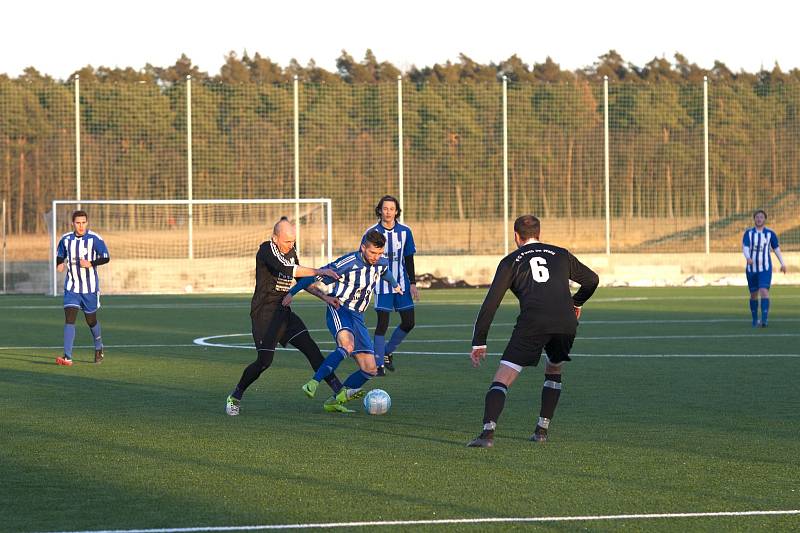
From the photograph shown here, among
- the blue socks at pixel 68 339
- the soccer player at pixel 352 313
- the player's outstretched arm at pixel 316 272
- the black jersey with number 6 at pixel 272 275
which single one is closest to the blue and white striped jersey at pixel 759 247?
the blue socks at pixel 68 339

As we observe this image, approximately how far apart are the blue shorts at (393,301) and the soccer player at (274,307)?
362 centimetres

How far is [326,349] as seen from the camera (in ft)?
59.6

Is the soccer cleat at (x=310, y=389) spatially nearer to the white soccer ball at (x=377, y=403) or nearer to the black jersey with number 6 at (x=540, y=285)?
the white soccer ball at (x=377, y=403)

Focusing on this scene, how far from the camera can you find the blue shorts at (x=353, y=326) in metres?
11.3

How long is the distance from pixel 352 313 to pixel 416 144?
2951 centimetres

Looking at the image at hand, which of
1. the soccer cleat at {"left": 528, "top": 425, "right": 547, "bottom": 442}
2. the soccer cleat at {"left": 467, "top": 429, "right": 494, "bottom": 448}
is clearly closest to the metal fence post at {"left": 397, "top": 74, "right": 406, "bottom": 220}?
the soccer cleat at {"left": 528, "top": 425, "right": 547, "bottom": 442}

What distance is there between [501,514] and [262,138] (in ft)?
111

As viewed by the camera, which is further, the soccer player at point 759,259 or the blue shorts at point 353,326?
the soccer player at point 759,259

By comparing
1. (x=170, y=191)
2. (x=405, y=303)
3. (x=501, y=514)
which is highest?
(x=170, y=191)

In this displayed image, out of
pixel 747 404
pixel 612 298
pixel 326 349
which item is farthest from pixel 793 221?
pixel 747 404

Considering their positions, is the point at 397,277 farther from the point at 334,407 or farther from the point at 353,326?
the point at 334,407

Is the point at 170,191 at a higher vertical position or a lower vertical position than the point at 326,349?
higher

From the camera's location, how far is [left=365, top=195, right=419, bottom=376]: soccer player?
14.9 meters

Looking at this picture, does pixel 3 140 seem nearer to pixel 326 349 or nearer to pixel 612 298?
pixel 612 298
